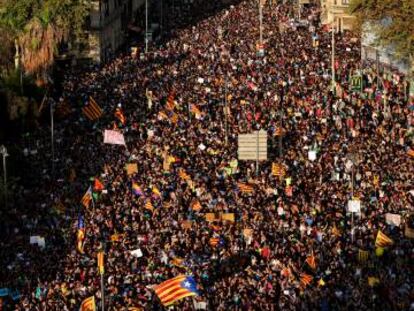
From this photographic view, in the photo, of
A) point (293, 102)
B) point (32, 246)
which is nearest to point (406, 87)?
point (293, 102)

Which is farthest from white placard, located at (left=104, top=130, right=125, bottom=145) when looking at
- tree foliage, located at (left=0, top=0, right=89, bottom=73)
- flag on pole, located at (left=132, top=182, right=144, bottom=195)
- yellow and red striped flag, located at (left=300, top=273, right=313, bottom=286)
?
tree foliage, located at (left=0, top=0, right=89, bottom=73)

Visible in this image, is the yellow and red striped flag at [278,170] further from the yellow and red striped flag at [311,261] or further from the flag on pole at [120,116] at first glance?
the flag on pole at [120,116]

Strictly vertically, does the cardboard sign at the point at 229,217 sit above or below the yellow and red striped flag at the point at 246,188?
Answer: below

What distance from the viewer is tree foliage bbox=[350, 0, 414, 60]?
66.4 meters

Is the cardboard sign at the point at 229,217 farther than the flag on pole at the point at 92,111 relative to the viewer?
No

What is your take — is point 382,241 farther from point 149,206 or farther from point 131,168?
point 131,168

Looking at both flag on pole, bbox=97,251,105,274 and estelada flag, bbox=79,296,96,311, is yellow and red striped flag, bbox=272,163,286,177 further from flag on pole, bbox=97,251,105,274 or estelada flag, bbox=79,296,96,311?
estelada flag, bbox=79,296,96,311

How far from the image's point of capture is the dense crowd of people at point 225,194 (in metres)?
40.0

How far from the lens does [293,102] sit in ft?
213

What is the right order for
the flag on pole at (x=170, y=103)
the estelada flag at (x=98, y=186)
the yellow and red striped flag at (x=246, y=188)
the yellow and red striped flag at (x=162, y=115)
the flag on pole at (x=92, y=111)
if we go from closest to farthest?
the yellow and red striped flag at (x=246, y=188), the estelada flag at (x=98, y=186), the flag on pole at (x=92, y=111), the yellow and red striped flag at (x=162, y=115), the flag on pole at (x=170, y=103)

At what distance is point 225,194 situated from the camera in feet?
165

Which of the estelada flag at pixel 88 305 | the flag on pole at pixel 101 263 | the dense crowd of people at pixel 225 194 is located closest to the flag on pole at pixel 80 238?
the dense crowd of people at pixel 225 194

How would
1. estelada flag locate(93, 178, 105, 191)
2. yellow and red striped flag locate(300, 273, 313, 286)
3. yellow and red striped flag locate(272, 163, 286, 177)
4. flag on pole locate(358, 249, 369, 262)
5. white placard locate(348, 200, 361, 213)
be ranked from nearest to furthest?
yellow and red striped flag locate(300, 273, 313, 286) → flag on pole locate(358, 249, 369, 262) → white placard locate(348, 200, 361, 213) → estelada flag locate(93, 178, 105, 191) → yellow and red striped flag locate(272, 163, 286, 177)

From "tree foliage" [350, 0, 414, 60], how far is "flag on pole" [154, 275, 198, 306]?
1254 inches
